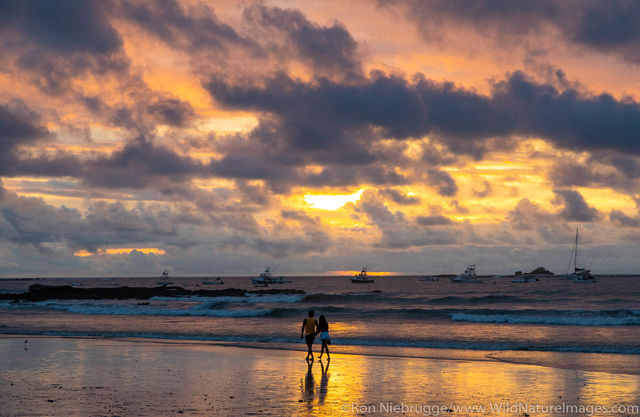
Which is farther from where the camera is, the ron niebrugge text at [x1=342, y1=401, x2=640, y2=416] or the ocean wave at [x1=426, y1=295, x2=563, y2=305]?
the ocean wave at [x1=426, y1=295, x2=563, y2=305]

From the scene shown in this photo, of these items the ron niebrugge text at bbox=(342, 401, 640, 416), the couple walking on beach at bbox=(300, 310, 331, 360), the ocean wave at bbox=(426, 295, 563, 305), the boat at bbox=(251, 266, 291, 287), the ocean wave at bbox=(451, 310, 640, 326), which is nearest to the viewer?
the ron niebrugge text at bbox=(342, 401, 640, 416)

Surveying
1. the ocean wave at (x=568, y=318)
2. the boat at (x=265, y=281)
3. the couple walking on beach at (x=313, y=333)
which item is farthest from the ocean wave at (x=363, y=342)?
the boat at (x=265, y=281)

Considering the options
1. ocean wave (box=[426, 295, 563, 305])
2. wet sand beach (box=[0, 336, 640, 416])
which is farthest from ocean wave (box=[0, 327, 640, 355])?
ocean wave (box=[426, 295, 563, 305])

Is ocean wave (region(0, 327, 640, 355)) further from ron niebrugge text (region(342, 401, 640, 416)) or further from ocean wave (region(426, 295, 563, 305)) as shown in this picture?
ocean wave (region(426, 295, 563, 305))

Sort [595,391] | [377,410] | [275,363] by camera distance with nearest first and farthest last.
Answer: [377,410], [595,391], [275,363]

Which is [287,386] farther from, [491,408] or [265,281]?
[265,281]

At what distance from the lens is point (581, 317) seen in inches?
1848

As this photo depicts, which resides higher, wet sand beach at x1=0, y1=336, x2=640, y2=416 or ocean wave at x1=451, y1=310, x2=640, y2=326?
wet sand beach at x1=0, y1=336, x2=640, y2=416

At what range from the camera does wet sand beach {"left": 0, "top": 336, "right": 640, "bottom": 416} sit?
1470 cm

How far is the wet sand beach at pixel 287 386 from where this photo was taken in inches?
579

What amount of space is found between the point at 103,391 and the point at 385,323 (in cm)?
3057

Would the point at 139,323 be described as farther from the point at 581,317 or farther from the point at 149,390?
the point at 581,317

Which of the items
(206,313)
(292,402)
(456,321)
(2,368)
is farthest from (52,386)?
(206,313)

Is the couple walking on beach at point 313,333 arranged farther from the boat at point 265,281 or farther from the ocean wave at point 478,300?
the boat at point 265,281
